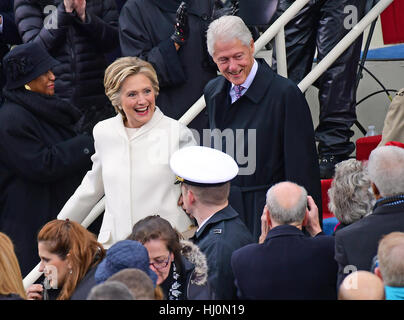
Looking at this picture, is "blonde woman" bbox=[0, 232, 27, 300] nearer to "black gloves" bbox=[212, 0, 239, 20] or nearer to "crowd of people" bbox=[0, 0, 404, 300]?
"crowd of people" bbox=[0, 0, 404, 300]

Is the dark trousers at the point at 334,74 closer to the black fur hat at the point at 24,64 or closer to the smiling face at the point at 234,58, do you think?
the smiling face at the point at 234,58

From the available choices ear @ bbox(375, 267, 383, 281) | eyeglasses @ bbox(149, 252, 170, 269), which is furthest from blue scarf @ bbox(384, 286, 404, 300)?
eyeglasses @ bbox(149, 252, 170, 269)

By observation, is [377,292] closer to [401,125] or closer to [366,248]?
[366,248]

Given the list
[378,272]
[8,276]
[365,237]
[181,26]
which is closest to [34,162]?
[181,26]

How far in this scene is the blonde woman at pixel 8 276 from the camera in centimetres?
356

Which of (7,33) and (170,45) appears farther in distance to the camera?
(7,33)

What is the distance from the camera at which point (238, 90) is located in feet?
16.1

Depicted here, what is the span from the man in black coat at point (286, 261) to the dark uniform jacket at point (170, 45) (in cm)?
176

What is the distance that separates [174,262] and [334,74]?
228 centimetres

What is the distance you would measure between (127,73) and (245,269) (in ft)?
4.62

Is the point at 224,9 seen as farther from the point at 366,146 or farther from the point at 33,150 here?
the point at 33,150

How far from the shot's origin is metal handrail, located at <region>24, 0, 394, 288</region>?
5.25 meters

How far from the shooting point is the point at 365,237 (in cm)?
402

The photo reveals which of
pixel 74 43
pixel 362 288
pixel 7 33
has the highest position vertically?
pixel 7 33
